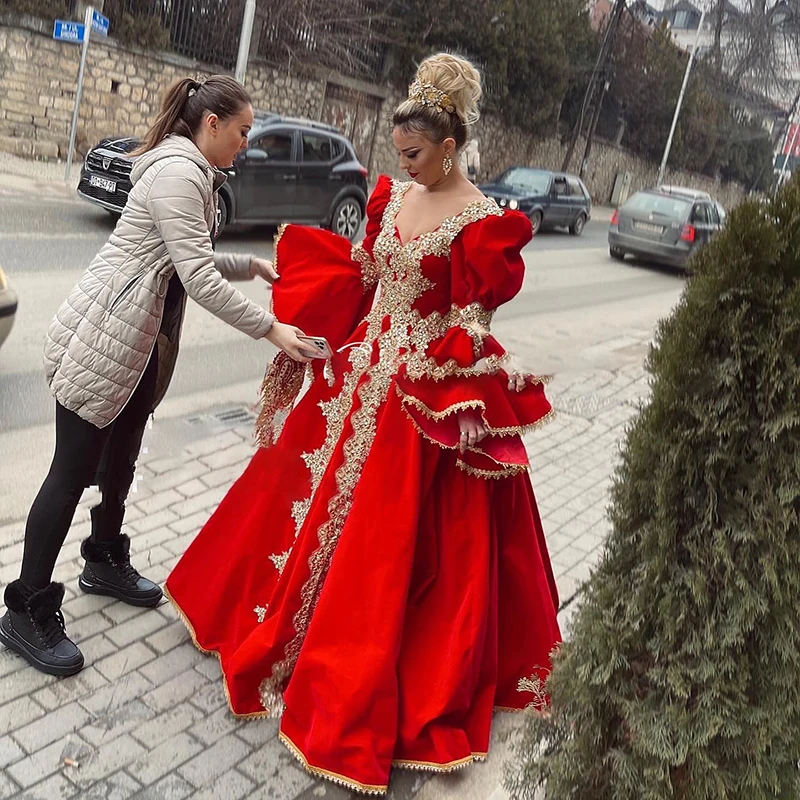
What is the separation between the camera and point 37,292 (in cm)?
751

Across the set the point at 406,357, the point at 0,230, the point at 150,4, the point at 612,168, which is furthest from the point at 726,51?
the point at 406,357

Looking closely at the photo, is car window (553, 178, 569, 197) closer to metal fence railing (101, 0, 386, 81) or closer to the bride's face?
metal fence railing (101, 0, 386, 81)

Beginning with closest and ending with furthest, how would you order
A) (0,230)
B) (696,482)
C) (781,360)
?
(781,360) → (696,482) → (0,230)

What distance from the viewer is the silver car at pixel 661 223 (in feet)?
56.0

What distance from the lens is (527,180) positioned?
20391 millimetres

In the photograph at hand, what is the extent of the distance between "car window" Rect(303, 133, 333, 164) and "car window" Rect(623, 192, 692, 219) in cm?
719

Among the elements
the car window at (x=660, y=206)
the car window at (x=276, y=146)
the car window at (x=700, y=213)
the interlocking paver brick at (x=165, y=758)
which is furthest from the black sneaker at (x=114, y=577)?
the car window at (x=700, y=213)

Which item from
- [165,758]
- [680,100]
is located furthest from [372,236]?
[680,100]

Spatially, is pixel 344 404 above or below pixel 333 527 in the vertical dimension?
above

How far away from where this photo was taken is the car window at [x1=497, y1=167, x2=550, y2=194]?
20.1 m

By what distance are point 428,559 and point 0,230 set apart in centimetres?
878

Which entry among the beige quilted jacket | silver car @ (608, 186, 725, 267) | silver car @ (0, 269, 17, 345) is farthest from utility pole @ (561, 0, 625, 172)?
the beige quilted jacket

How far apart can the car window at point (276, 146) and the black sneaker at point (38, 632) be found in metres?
9.88

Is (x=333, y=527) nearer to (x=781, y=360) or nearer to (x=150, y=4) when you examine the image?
(x=781, y=360)
